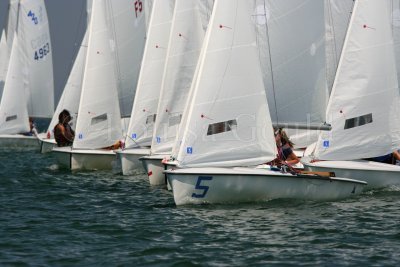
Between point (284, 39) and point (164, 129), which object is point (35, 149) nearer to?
point (164, 129)

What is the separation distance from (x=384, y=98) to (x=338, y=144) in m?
1.46

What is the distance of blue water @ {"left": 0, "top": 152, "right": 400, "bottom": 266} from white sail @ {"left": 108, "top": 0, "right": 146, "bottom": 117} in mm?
8173

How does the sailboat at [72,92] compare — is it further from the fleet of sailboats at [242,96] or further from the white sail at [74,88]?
the fleet of sailboats at [242,96]

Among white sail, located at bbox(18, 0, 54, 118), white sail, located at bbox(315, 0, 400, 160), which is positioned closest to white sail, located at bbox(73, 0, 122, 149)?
white sail, located at bbox(315, 0, 400, 160)

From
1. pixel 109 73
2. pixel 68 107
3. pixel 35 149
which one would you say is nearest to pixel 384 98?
pixel 109 73

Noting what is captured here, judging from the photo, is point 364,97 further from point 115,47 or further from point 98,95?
point 115,47

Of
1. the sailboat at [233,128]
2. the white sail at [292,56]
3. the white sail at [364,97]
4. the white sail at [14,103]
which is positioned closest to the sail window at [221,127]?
the sailboat at [233,128]

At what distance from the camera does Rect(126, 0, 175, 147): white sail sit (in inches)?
846

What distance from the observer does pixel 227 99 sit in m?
15.1

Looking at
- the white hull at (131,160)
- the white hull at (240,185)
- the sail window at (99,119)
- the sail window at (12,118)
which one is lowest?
the white hull at (240,185)

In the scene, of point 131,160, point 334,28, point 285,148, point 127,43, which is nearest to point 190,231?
point 285,148

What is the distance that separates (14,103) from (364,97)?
67.6 feet

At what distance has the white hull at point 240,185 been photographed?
1455 cm

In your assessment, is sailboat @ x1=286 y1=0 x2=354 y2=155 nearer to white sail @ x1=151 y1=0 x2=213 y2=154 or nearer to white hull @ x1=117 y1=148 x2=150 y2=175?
white sail @ x1=151 y1=0 x2=213 y2=154
